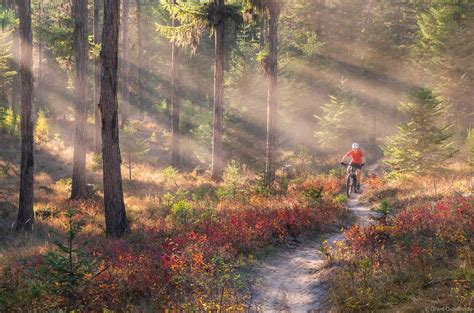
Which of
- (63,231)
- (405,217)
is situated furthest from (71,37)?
(405,217)

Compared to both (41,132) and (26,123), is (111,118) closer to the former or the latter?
(26,123)

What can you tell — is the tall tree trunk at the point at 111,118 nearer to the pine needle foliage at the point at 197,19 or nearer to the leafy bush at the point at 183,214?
the leafy bush at the point at 183,214

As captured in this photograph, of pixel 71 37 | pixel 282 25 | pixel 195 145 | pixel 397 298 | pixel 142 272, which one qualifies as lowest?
pixel 195 145

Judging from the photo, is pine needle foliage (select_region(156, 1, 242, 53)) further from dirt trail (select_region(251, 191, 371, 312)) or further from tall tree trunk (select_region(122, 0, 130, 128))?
tall tree trunk (select_region(122, 0, 130, 128))

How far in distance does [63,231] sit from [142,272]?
248 inches

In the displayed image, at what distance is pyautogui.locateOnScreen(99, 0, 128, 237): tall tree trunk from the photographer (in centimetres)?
1038

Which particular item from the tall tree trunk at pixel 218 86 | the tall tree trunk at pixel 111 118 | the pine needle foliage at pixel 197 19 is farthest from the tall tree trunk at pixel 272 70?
the tall tree trunk at pixel 111 118

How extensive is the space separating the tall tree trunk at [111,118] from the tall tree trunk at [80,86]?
20.9ft

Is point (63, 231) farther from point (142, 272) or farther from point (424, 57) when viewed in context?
point (424, 57)

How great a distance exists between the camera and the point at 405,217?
9.70 metres

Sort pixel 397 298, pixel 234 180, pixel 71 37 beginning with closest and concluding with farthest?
pixel 397 298 → pixel 234 180 → pixel 71 37

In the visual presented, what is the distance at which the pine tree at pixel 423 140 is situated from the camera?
1642cm

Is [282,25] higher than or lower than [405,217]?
higher

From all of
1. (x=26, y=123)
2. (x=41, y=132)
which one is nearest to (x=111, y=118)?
(x=26, y=123)
